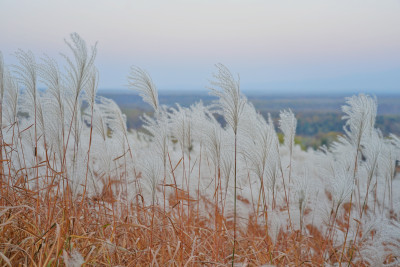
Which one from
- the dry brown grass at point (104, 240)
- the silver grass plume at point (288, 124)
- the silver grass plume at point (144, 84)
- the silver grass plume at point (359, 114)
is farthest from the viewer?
the silver grass plume at point (288, 124)

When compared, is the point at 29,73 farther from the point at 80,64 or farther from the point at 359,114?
the point at 359,114

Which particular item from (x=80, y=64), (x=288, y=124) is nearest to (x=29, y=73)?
(x=80, y=64)

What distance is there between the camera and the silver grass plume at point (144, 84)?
103 inches

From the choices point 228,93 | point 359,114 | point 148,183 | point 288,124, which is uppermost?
point 228,93

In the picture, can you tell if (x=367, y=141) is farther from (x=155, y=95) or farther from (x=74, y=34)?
(x=74, y=34)

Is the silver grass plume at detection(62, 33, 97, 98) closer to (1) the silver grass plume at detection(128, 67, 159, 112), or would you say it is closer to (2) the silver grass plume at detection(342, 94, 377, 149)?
(1) the silver grass plume at detection(128, 67, 159, 112)

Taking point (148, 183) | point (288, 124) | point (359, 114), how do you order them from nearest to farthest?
point (148, 183), point (359, 114), point (288, 124)

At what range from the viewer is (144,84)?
2645 millimetres

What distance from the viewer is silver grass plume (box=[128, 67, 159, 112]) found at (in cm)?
262

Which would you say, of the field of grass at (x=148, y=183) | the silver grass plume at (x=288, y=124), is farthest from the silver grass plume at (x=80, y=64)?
the silver grass plume at (x=288, y=124)

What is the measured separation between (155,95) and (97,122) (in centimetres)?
96

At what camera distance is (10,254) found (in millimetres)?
2330

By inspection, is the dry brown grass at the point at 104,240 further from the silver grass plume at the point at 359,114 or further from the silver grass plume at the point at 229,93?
the silver grass plume at the point at 359,114

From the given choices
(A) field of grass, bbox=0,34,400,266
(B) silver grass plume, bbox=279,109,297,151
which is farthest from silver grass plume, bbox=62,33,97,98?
(B) silver grass plume, bbox=279,109,297,151
